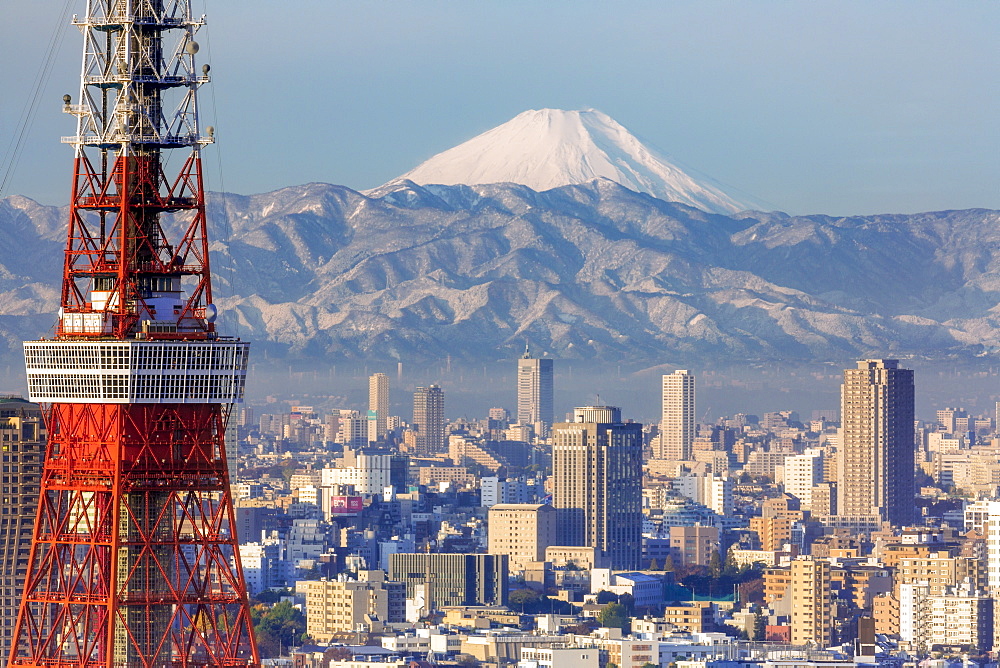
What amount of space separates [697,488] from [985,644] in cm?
8561

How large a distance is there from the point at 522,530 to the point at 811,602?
42.3 m

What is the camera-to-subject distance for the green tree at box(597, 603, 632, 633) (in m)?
119

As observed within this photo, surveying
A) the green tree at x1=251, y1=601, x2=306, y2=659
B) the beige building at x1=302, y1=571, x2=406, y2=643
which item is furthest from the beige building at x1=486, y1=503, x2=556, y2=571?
the green tree at x1=251, y1=601, x2=306, y2=659

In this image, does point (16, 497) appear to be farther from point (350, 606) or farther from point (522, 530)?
point (522, 530)

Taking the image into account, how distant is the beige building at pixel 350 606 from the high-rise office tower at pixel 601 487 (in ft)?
116

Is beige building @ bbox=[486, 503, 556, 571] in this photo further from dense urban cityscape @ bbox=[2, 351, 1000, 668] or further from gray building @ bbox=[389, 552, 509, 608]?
gray building @ bbox=[389, 552, 509, 608]

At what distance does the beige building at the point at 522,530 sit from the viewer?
15925cm

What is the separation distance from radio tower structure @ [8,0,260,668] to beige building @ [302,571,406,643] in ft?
237

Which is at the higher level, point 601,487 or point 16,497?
point 601,487

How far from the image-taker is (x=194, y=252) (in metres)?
39.8

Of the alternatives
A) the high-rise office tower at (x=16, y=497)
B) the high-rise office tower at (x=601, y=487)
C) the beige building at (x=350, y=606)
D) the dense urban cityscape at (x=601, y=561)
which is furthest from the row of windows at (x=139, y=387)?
the high-rise office tower at (x=601, y=487)

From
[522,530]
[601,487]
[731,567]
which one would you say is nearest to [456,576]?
[731,567]

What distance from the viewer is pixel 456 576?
5340 inches

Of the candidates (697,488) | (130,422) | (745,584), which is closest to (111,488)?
(130,422)
